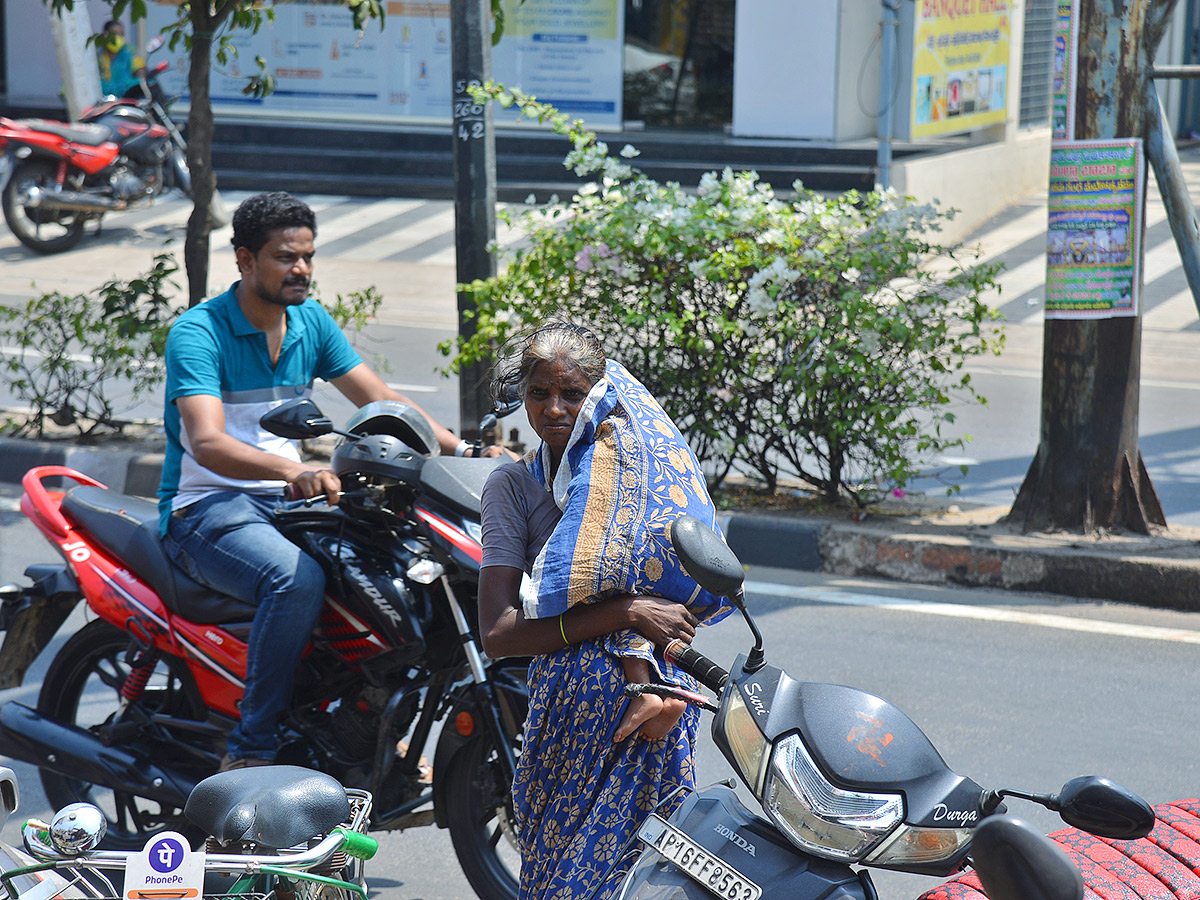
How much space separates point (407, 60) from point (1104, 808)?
59.2 feet

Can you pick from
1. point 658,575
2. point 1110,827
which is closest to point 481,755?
point 658,575

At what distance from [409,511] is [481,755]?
602 millimetres

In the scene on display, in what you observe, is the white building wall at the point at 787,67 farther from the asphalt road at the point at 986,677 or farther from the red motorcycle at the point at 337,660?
the red motorcycle at the point at 337,660

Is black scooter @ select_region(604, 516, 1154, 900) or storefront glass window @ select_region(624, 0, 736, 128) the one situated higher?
storefront glass window @ select_region(624, 0, 736, 128)

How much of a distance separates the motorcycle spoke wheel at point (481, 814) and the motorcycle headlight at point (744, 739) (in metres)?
1.28

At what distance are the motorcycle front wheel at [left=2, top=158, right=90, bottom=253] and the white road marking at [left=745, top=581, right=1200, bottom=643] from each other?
34.1 feet

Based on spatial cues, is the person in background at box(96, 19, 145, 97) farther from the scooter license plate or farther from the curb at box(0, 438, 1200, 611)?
the scooter license plate

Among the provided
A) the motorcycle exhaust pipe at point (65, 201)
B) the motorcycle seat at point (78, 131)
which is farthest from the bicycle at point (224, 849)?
the motorcycle seat at point (78, 131)

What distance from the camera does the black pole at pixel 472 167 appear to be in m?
6.63

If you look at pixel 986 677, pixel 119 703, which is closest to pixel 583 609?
pixel 119 703

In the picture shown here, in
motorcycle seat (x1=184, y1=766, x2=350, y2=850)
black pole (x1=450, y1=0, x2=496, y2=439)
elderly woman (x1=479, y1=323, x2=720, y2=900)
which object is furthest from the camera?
black pole (x1=450, y1=0, x2=496, y2=439)

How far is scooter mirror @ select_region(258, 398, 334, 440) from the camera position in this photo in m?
3.09

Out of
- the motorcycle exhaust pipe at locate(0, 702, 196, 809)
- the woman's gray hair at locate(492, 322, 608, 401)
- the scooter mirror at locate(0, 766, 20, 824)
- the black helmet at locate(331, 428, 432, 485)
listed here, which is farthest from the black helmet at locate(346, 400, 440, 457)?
the scooter mirror at locate(0, 766, 20, 824)

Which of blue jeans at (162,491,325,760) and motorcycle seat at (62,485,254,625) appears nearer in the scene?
blue jeans at (162,491,325,760)
